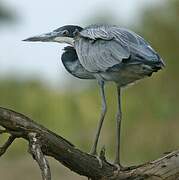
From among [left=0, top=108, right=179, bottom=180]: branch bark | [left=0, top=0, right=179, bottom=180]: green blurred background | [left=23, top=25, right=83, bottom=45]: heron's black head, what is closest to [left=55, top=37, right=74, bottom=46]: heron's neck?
[left=23, top=25, right=83, bottom=45]: heron's black head

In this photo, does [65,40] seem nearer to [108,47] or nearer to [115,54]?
[108,47]

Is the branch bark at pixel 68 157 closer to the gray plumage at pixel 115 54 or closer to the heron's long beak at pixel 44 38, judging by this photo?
the gray plumage at pixel 115 54

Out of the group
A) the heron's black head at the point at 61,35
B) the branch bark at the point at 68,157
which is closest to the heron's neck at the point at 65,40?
the heron's black head at the point at 61,35

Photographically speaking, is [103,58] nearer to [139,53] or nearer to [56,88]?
[139,53]

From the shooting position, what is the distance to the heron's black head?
4.67 meters

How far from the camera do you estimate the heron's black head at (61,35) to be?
184 inches

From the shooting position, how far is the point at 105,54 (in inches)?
177

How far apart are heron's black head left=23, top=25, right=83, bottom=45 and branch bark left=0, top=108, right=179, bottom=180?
2.47ft

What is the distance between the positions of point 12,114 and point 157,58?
0.88 metres

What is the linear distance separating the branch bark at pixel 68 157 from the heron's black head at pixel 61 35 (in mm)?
751

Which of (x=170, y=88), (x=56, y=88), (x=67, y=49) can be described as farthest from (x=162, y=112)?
(x=67, y=49)

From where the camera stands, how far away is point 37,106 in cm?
1636

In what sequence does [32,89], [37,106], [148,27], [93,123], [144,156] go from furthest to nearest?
[32,89] < [37,106] < [93,123] < [148,27] < [144,156]

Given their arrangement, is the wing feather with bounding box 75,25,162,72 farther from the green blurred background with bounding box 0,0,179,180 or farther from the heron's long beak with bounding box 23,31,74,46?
the green blurred background with bounding box 0,0,179,180
